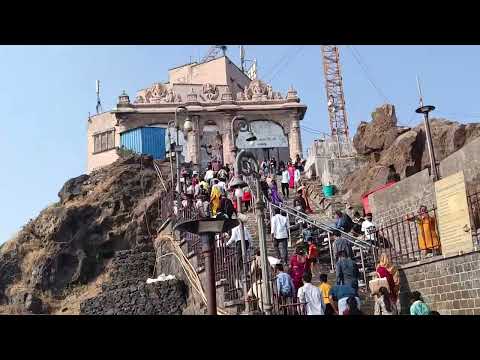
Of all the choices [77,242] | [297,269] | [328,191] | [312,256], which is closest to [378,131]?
[328,191]

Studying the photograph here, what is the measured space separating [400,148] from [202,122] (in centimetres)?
1976

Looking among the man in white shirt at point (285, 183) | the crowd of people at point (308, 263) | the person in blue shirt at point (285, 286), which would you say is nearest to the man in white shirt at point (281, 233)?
the crowd of people at point (308, 263)

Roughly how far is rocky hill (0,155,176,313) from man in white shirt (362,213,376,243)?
39.1ft

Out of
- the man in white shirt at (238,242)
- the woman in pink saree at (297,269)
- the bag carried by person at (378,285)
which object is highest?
the man in white shirt at (238,242)

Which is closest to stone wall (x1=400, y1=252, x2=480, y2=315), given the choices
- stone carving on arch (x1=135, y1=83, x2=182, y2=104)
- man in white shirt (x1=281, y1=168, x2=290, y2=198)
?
man in white shirt (x1=281, y1=168, x2=290, y2=198)

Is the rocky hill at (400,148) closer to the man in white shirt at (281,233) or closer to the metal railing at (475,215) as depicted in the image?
the man in white shirt at (281,233)

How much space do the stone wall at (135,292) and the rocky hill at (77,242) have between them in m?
1.16

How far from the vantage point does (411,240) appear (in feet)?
49.6

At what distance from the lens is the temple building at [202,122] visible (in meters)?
41.3

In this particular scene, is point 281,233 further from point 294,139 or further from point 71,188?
point 294,139

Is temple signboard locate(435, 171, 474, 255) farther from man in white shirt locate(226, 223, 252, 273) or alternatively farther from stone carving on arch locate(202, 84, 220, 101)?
stone carving on arch locate(202, 84, 220, 101)

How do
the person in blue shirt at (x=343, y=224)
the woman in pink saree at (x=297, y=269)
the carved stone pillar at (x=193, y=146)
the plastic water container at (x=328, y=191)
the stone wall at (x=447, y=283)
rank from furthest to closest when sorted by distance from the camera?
1. the carved stone pillar at (x=193, y=146)
2. the plastic water container at (x=328, y=191)
3. the person in blue shirt at (x=343, y=224)
4. the woman in pink saree at (x=297, y=269)
5. the stone wall at (x=447, y=283)
